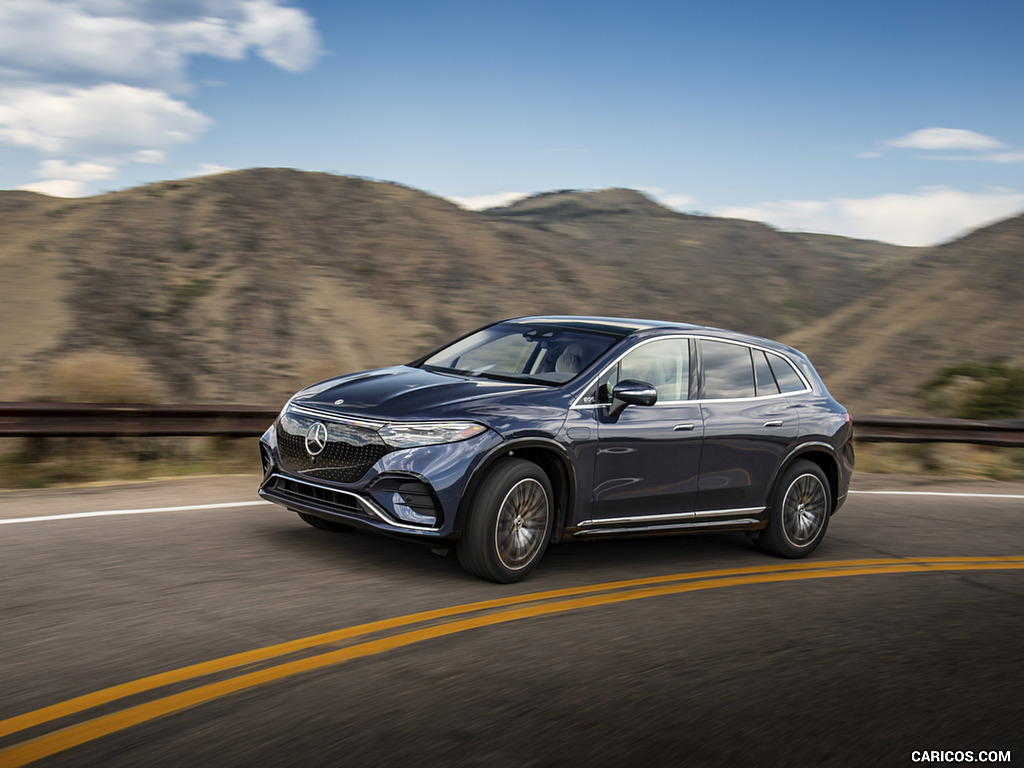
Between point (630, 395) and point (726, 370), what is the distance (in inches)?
53.7

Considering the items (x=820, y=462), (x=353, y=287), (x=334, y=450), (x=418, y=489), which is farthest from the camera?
(x=353, y=287)

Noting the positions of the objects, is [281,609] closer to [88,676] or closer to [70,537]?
[88,676]

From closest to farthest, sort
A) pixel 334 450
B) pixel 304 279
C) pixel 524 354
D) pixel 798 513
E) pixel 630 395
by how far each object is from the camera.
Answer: pixel 334 450
pixel 630 395
pixel 524 354
pixel 798 513
pixel 304 279

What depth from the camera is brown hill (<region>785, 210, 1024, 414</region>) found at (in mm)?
42531

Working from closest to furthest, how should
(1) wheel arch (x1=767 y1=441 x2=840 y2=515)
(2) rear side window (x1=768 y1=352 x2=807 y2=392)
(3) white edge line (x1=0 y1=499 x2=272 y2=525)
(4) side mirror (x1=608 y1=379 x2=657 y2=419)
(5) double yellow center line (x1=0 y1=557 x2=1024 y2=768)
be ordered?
1. (5) double yellow center line (x1=0 y1=557 x2=1024 y2=768)
2. (4) side mirror (x1=608 y1=379 x2=657 y2=419)
3. (3) white edge line (x1=0 y1=499 x2=272 y2=525)
4. (1) wheel arch (x1=767 y1=441 x2=840 y2=515)
5. (2) rear side window (x1=768 y1=352 x2=807 y2=392)

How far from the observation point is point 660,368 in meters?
7.47

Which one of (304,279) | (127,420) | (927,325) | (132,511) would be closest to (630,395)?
(132,511)

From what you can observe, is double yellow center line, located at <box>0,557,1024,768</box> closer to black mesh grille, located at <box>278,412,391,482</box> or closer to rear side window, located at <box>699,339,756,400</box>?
black mesh grille, located at <box>278,412,391,482</box>

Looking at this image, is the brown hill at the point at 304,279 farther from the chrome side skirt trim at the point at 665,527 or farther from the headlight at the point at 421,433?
the chrome side skirt trim at the point at 665,527

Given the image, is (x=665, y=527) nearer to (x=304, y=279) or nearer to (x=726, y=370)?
(x=726, y=370)

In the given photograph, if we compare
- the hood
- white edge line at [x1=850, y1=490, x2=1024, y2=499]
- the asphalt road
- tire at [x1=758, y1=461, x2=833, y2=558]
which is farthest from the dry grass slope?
tire at [x1=758, y1=461, x2=833, y2=558]

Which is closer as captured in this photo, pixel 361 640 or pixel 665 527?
pixel 361 640

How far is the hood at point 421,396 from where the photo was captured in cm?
633

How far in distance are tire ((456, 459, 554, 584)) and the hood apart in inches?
15.2
